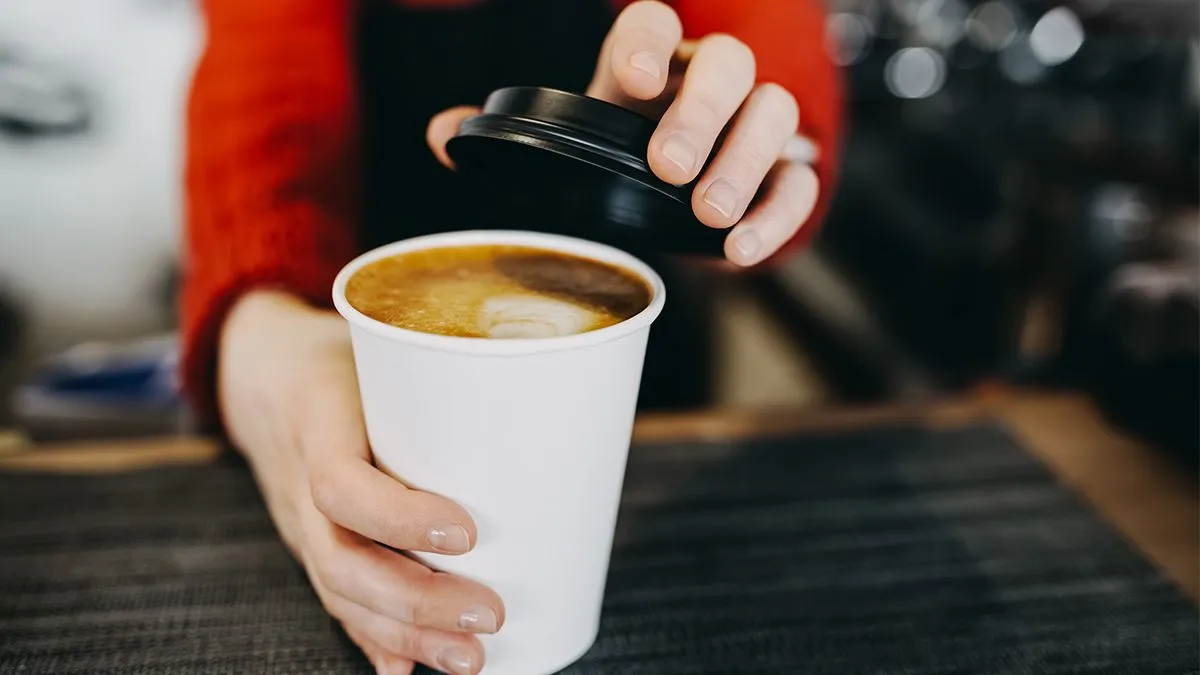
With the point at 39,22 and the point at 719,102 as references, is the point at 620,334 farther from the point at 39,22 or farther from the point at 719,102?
the point at 39,22

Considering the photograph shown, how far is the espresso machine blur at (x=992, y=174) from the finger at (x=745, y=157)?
0.79 metres

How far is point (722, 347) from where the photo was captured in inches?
100.0

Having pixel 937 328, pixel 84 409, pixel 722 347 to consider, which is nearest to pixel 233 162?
pixel 84 409

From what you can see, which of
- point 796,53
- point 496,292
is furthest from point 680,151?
point 796,53

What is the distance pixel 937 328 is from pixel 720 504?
1.37 m

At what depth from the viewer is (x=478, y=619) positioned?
51 cm

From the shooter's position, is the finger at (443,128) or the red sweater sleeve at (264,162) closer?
the finger at (443,128)

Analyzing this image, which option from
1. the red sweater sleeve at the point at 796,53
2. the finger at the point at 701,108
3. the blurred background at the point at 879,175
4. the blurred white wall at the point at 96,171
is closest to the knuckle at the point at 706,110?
the finger at the point at 701,108

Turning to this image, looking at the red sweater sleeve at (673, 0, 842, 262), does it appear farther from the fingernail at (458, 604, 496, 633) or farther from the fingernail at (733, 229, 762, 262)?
the fingernail at (458, 604, 496, 633)

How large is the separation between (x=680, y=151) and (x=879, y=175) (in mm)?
1946

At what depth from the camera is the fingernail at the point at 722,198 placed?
51 centimetres

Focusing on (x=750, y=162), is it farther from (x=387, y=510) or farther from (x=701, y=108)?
(x=387, y=510)

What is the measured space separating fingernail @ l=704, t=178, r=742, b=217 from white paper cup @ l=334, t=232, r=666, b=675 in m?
0.07

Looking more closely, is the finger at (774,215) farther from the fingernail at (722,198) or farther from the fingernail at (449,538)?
the fingernail at (449,538)
